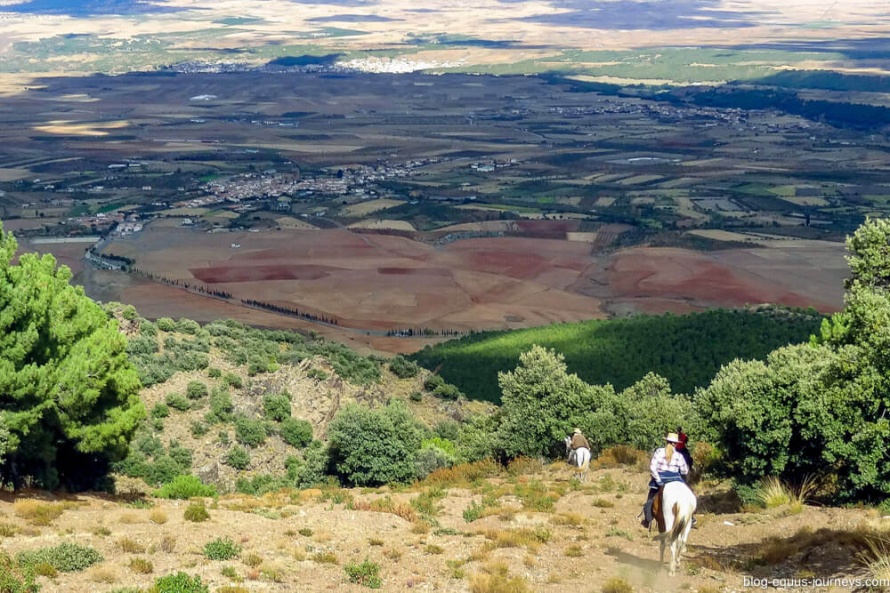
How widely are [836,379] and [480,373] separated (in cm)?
4067

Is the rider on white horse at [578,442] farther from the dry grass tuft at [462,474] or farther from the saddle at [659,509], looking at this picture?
the saddle at [659,509]

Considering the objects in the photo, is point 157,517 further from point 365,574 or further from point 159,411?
point 159,411

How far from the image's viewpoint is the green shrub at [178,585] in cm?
1601

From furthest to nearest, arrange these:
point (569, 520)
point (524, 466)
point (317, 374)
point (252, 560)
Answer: point (317, 374)
point (524, 466)
point (569, 520)
point (252, 560)

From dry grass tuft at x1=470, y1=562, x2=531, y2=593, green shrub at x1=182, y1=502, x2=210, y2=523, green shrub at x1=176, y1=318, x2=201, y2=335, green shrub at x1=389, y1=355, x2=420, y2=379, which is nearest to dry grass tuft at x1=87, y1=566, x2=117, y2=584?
green shrub at x1=182, y1=502, x2=210, y2=523

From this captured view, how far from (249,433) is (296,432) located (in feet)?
6.95

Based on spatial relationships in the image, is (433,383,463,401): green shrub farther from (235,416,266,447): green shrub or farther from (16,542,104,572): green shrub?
(16,542,104,572): green shrub

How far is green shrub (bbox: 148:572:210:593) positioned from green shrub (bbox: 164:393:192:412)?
20.4 metres

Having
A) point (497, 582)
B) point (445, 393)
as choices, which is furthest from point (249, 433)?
point (497, 582)

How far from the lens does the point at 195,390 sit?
37562 millimetres

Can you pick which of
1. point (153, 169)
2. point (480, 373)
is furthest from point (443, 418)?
point (153, 169)

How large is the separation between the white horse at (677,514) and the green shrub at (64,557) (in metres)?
9.46

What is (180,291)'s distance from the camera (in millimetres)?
94812

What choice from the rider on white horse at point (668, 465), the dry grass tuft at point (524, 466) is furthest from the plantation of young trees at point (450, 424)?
the rider on white horse at point (668, 465)
